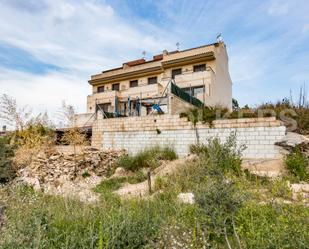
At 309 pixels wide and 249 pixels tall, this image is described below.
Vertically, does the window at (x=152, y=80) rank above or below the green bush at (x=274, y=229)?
above

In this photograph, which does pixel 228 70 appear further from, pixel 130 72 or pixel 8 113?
pixel 8 113

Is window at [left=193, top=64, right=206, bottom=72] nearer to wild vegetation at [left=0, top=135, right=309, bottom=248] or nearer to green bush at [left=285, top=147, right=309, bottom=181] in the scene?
green bush at [left=285, top=147, right=309, bottom=181]

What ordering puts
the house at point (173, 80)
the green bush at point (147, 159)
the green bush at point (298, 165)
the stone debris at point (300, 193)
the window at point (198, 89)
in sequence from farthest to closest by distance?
the window at point (198, 89)
the house at point (173, 80)
the green bush at point (147, 159)
the green bush at point (298, 165)
the stone debris at point (300, 193)

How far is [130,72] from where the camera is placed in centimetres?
2603

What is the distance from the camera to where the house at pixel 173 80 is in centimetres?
1973

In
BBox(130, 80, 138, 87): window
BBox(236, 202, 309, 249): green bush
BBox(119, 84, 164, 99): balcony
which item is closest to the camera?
→ BBox(236, 202, 309, 249): green bush

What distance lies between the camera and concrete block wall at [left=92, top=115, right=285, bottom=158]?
31.8ft

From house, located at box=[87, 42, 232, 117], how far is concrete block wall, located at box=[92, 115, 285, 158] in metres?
1.90

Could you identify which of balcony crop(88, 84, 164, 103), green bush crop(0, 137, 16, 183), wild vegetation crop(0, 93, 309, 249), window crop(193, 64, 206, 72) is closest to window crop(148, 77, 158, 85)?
balcony crop(88, 84, 164, 103)

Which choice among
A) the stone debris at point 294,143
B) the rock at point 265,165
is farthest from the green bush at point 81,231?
the stone debris at point 294,143

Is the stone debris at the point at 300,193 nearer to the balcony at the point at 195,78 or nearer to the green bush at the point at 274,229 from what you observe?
the green bush at the point at 274,229

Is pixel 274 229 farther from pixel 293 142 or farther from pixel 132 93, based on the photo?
pixel 132 93

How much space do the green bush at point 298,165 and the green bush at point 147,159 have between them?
4.67m

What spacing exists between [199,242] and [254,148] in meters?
7.85
